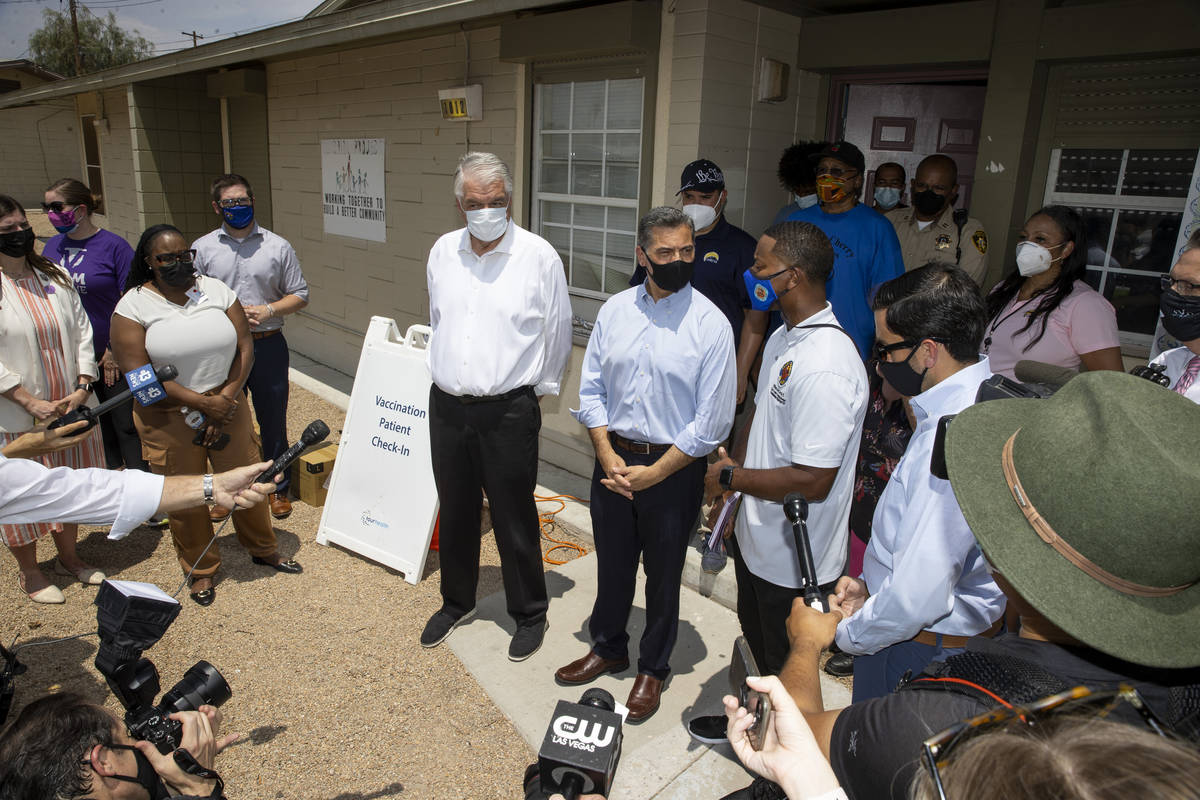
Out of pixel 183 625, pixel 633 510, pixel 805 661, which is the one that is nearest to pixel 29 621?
pixel 183 625

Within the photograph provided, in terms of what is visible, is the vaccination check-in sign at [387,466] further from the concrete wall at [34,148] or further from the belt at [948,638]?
the concrete wall at [34,148]

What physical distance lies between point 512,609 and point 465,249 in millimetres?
1711

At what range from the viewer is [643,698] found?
304 centimetres

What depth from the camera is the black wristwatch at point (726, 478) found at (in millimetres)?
2646

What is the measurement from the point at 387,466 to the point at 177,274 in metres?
1.49

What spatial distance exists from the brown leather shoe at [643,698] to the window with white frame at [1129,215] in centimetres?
290

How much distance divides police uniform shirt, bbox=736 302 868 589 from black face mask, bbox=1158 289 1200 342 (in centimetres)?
107

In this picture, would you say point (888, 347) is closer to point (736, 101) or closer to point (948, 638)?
point (948, 638)

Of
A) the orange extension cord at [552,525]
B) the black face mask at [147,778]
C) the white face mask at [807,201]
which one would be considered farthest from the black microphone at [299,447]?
the white face mask at [807,201]

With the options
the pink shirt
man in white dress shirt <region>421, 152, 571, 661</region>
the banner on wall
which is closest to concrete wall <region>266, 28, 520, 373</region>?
the banner on wall

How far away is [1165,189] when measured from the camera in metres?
3.71

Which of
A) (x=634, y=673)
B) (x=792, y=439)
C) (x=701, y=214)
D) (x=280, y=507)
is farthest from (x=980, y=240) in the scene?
(x=280, y=507)

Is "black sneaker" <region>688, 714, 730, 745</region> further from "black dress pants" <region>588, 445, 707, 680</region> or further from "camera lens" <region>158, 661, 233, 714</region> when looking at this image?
"camera lens" <region>158, 661, 233, 714</region>

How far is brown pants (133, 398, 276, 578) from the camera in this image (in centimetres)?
385
